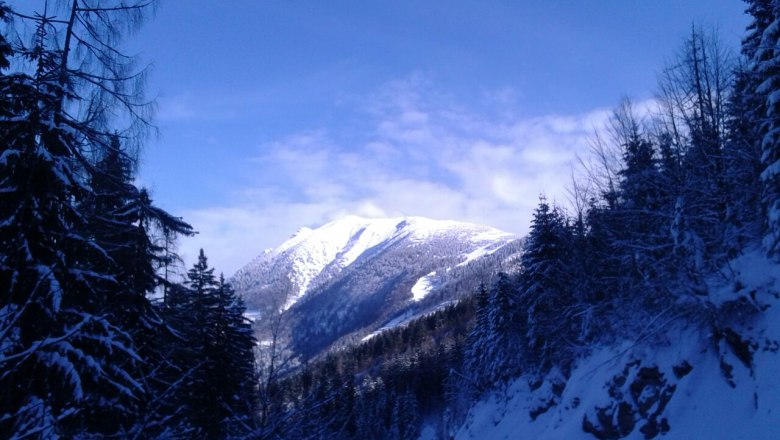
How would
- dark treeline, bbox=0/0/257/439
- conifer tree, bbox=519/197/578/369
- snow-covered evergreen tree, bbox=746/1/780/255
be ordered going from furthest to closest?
conifer tree, bbox=519/197/578/369
snow-covered evergreen tree, bbox=746/1/780/255
dark treeline, bbox=0/0/257/439

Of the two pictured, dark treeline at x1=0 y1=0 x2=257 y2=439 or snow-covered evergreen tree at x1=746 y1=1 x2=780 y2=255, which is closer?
dark treeline at x1=0 y1=0 x2=257 y2=439

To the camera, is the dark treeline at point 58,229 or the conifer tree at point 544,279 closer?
Answer: the dark treeline at point 58,229

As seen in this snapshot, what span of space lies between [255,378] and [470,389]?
3734 cm

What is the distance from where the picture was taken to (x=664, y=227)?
43.0 ft

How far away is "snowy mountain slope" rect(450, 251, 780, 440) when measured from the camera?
822cm

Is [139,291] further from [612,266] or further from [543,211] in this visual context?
[543,211]

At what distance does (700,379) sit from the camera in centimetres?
994

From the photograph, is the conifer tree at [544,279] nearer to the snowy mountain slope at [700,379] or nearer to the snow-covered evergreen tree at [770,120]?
the snowy mountain slope at [700,379]

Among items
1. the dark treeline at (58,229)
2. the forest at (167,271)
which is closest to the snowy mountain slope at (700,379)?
the forest at (167,271)

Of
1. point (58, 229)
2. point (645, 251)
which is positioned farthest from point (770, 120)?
point (58, 229)

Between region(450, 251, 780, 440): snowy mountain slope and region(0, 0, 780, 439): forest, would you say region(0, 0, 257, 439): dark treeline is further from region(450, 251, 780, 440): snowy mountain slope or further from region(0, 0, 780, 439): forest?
region(450, 251, 780, 440): snowy mountain slope

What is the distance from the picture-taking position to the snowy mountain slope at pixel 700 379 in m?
8.22

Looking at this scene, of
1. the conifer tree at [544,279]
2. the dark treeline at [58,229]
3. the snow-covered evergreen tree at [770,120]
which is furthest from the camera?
the conifer tree at [544,279]

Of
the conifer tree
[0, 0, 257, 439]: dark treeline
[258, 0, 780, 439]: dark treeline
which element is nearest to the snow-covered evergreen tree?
[258, 0, 780, 439]: dark treeline
